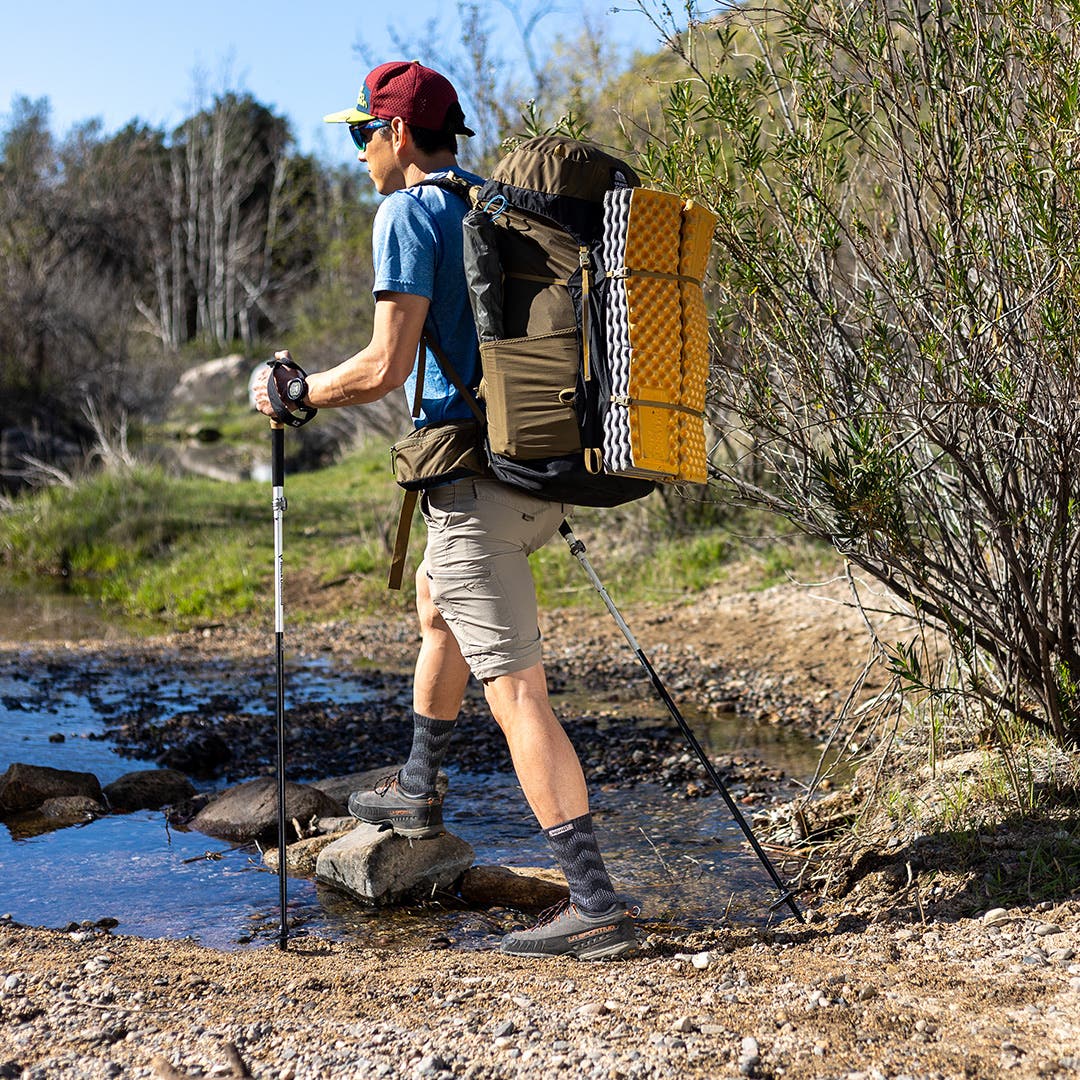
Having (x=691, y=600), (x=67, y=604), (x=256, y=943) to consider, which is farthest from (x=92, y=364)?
(x=256, y=943)

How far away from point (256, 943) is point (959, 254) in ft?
10.5

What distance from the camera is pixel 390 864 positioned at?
449cm

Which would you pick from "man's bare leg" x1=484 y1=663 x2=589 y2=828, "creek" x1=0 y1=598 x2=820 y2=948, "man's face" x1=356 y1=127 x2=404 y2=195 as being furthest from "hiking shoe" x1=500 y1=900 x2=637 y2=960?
"man's face" x1=356 y1=127 x2=404 y2=195

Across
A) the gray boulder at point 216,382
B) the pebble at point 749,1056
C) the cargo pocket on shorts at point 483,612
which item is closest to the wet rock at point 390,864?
the cargo pocket on shorts at point 483,612

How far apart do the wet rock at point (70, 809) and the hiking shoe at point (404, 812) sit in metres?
1.76

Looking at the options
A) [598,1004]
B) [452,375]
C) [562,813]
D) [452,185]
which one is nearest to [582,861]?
[562,813]

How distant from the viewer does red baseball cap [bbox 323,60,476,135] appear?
3.73 m

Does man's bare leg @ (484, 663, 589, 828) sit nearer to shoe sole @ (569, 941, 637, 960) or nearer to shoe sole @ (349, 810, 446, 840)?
shoe sole @ (569, 941, 637, 960)

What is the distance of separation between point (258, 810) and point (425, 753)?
4.58 feet

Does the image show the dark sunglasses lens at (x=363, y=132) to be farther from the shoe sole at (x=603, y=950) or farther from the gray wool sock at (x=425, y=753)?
the shoe sole at (x=603, y=950)

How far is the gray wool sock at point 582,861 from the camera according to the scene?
3.70 m

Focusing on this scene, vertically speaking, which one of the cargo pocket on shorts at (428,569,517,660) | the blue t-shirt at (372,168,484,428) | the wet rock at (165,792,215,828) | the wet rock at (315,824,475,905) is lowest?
the wet rock at (165,792,215,828)

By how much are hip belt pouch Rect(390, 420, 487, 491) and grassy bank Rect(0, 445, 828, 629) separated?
5.38 m

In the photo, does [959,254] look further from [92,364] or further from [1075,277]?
[92,364]
